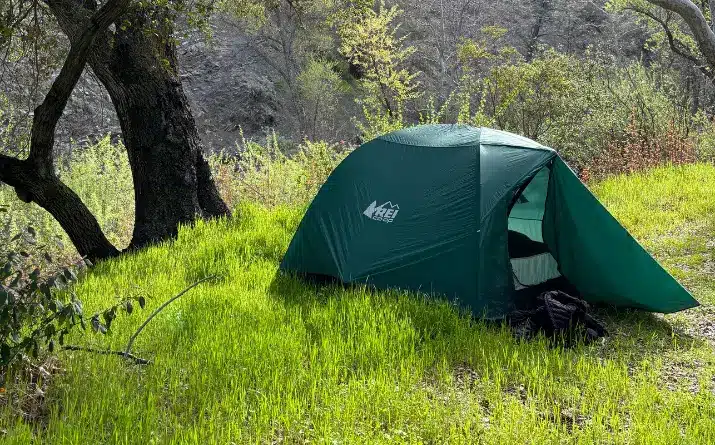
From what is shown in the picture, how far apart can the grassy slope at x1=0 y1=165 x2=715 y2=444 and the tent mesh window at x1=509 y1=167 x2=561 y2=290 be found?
2.41ft

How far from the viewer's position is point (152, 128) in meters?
7.53

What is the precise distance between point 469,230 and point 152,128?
13.8 ft

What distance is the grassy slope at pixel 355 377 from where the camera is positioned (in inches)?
135

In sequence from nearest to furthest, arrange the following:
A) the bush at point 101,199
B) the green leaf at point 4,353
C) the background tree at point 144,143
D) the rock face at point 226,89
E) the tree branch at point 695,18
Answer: the green leaf at point 4,353, the background tree at point 144,143, the tree branch at point 695,18, the bush at point 101,199, the rock face at point 226,89

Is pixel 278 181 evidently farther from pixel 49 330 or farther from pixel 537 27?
pixel 537 27

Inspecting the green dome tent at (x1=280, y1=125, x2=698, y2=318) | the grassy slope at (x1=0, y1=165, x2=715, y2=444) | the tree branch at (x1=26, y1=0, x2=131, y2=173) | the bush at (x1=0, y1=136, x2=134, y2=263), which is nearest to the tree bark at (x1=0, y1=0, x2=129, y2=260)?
the tree branch at (x1=26, y1=0, x2=131, y2=173)

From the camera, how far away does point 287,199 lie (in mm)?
10727

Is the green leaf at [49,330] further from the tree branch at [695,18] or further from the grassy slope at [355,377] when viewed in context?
the tree branch at [695,18]

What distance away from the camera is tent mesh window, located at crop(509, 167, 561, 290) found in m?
5.84

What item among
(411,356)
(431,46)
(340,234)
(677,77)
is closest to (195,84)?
(431,46)

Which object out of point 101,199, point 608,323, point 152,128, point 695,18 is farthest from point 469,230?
point 101,199

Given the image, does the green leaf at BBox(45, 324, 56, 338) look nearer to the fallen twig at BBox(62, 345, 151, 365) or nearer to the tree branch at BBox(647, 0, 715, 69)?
the fallen twig at BBox(62, 345, 151, 365)

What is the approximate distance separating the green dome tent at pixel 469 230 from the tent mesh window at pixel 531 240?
0.01 m

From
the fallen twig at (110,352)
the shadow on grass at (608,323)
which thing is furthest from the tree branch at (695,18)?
the fallen twig at (110,352)
